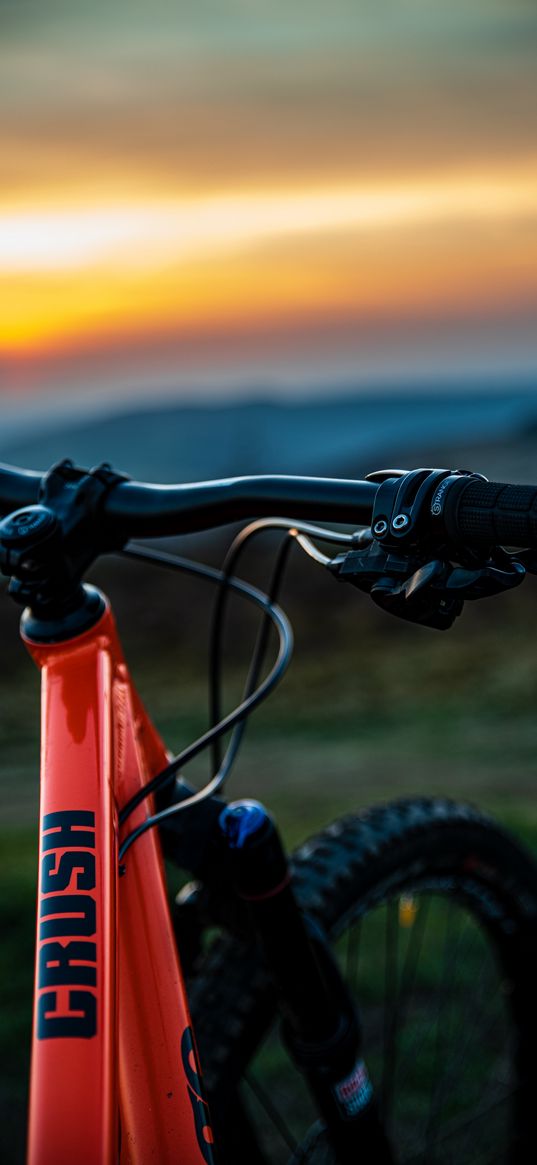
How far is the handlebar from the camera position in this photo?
1.11 m

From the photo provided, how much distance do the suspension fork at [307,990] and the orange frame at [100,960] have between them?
0.56 ft

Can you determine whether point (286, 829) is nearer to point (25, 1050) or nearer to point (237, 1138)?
point (25, 1050)

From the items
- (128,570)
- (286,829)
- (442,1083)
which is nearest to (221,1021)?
(442,1083)

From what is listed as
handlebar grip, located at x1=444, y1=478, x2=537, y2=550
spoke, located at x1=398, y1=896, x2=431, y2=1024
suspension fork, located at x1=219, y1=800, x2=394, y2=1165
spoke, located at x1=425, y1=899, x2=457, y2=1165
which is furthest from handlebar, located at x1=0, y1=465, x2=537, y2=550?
spoke, located at x1=398, y1=896, x2=431, y2=1024

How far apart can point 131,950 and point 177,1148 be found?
0.77 ft

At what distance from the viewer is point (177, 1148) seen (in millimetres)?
1244

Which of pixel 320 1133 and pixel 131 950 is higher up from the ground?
pixel 131 950

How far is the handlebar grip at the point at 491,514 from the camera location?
109cm

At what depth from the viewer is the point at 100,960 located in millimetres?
1204

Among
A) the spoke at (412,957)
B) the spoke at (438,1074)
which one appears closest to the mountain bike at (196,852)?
the spoke at (438,1074)

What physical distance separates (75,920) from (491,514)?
65 centimetres

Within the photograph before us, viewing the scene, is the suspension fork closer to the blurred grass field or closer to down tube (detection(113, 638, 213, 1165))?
down tube (detection(113, 638, 213, 1165))

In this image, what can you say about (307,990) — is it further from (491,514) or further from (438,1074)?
(438,1074)

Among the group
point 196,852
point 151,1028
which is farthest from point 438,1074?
point 151,1028
